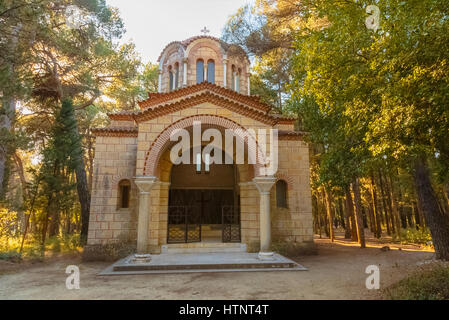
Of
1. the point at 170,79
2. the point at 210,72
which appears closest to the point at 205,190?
the point at 210,72

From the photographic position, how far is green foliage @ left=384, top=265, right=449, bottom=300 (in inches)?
200

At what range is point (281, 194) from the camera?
39.0ft

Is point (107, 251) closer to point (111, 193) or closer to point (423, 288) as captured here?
point (111, 193)

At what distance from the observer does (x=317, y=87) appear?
8133mm

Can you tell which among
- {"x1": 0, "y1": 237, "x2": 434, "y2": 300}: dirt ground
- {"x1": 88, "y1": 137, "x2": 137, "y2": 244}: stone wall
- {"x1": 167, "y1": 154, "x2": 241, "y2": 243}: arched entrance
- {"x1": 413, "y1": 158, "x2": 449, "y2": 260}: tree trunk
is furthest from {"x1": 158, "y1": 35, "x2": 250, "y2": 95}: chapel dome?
{"x1": 0, "y1": 237, "x2": 434, "y2": 300}: dirt ground

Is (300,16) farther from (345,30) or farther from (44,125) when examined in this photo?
(44,125)

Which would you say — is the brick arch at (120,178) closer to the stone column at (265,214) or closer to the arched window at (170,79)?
the stone column at (265,214)

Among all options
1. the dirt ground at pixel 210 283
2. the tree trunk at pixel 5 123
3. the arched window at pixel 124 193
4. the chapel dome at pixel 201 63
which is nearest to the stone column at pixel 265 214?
the dirt ground at pixel 210 283

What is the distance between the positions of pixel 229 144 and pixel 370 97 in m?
6.52

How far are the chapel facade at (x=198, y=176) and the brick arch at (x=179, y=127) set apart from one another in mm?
37

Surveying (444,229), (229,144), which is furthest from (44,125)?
(444,229)

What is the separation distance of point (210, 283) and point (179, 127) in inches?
219

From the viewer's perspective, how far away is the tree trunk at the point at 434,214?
→ 8070mm

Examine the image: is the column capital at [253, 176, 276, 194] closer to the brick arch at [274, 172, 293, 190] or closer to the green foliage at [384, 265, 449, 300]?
the brick arch at [274, 172, 293, 190]
